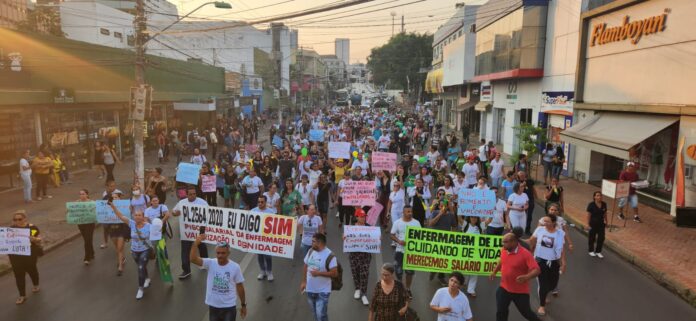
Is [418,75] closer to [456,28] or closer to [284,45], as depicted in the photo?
[284,45]

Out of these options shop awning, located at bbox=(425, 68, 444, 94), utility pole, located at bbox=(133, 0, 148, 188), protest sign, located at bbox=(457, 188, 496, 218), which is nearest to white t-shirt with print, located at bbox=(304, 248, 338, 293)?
protest sign, located at bbox=(457, 188, 496, 218)

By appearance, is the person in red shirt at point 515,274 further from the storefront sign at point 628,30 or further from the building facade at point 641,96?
the storefront sign at point 628,30

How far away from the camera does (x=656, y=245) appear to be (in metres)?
11.2

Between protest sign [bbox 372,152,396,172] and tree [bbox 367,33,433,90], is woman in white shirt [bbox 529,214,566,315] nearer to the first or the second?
protest sign [bbox 372,152,396,172]

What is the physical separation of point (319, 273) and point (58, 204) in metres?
→ 12.4

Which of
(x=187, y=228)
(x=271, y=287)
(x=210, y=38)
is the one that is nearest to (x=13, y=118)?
(x=187, y=228)

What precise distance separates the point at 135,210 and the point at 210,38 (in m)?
47.5

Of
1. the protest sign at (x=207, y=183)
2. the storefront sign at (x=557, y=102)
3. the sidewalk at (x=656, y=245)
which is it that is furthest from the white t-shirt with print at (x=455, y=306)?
the storefront sign at (x=557, y=102)

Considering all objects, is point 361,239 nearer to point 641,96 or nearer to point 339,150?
point 339,150

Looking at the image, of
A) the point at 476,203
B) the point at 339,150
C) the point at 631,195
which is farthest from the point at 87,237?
the point at 631,195

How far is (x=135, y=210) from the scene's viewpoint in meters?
9.85

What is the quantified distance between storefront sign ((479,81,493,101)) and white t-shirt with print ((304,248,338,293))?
29.1 m

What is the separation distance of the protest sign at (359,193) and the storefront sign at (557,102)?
41.3 ft

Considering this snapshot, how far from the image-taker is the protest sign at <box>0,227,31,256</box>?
8070 mm
